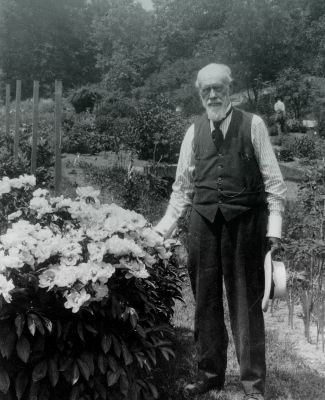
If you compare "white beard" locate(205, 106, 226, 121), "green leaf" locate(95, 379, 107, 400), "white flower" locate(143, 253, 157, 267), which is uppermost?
"white beard" locate(205, 106, 226, 121)

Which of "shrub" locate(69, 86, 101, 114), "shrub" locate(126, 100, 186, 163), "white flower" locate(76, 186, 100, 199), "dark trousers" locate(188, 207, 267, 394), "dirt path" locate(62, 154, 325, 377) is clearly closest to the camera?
"dark trousers" locate(188, 207, 267, 394)

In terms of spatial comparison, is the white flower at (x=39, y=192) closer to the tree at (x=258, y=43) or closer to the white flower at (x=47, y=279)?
the white flower at (x=47, y=279)

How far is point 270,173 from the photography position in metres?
2.94

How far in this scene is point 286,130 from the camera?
75.1 ft

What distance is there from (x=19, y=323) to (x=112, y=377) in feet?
1.68

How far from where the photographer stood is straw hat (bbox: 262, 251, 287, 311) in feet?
9.52

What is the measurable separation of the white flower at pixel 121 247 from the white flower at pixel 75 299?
0.27 metres

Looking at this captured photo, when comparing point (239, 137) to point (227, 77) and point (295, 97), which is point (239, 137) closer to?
point (227, 77)

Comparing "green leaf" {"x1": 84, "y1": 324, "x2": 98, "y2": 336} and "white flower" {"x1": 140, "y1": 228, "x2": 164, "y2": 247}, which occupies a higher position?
"white flower" {"x1": 140, "y1": 228, "x2": 164, "y2": 247}

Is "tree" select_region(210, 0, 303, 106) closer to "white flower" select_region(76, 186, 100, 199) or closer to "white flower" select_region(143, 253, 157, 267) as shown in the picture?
"white flower" select_region(76, 186, 100, 199)

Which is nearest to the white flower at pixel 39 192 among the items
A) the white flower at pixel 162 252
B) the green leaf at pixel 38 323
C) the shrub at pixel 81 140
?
the white flower at pixel 162 252

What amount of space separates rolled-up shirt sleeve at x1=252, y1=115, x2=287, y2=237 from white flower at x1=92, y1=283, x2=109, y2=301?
959mm

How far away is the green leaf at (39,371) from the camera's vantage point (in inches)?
98.6

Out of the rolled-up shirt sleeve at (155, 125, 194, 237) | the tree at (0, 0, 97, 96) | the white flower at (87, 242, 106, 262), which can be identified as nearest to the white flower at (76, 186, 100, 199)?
the rolled-up shirt sleeve at (155, 125, 194, 237)
